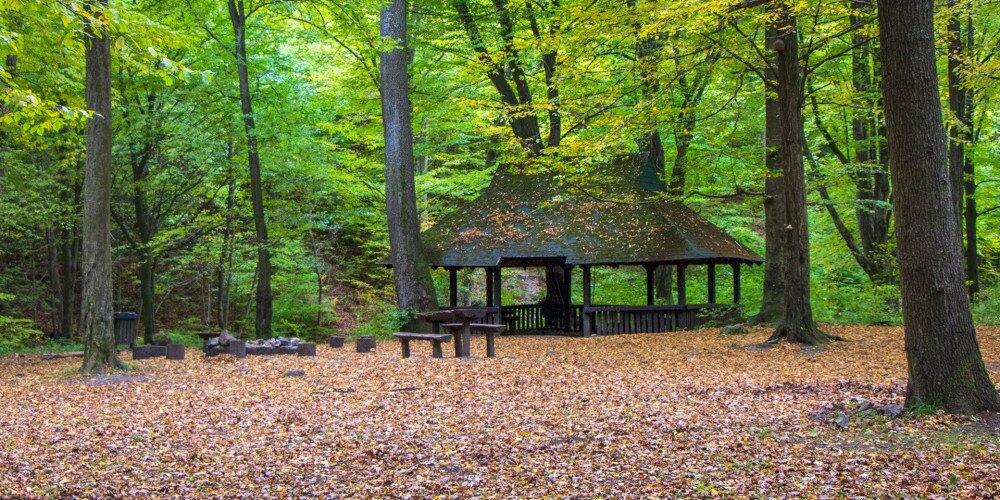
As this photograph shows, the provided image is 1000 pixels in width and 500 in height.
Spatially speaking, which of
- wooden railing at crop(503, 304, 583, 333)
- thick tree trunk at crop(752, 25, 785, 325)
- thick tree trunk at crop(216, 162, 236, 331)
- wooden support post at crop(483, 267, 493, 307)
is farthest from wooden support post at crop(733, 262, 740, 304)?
thick tree trunk at crop(216, 162, 236, 331)

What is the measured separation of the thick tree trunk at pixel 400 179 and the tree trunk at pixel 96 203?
6.91m

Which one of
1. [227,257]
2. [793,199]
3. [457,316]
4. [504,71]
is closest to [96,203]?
[457,316]

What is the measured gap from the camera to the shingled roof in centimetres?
1558

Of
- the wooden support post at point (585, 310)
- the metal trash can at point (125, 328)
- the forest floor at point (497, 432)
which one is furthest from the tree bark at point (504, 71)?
the forest floor at point (497, 432)

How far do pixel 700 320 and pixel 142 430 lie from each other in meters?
12.3

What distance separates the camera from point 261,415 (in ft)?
23.7

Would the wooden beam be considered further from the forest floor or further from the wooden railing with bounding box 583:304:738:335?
the forest floor

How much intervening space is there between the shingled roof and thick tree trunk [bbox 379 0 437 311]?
0.69m

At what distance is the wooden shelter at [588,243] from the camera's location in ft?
51.5

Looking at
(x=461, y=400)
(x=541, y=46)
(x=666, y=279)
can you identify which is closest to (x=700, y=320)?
(x=666, y=279)

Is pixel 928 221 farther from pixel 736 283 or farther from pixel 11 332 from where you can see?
pixel 11 332

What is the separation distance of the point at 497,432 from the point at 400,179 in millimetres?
10304

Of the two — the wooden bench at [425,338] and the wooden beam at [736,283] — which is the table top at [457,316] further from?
the wooden beam at [736,283]

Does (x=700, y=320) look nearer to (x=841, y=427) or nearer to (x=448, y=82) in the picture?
(x=448, y=82)
